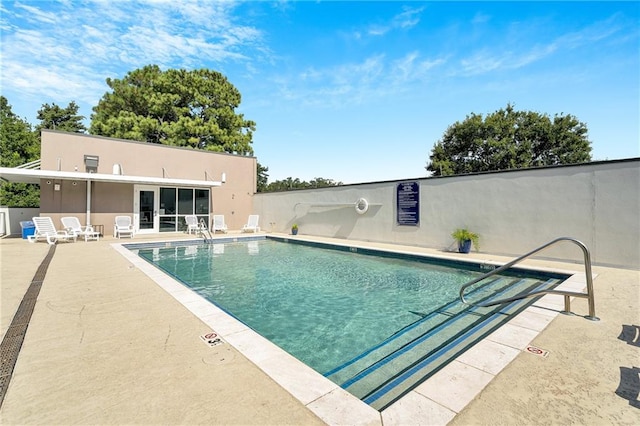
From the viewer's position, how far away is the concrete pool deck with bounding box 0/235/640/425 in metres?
1.88

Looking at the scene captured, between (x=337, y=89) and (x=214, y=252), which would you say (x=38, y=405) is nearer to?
(x=214, y=252)

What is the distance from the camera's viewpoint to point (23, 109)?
29828 mm

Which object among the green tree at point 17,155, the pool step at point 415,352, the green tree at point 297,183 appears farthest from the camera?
the green tree at point 297,183

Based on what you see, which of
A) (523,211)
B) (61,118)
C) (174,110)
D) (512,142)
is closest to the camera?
(523,211)

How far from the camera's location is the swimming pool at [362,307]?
3119 millimetres

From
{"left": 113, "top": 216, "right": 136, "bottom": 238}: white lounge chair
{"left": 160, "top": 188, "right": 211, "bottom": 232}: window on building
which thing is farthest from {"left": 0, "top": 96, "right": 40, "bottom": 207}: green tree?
{"left": 113, "top": 216, "right": 136, "bottom": 238}: white lounge chair

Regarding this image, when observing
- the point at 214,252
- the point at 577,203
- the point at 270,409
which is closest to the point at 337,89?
the point at 214,252

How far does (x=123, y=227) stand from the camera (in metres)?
13.0

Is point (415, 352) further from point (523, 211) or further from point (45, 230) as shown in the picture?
point (45, 230)

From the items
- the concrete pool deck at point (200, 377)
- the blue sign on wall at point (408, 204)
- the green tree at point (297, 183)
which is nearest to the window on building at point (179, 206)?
the blue sign on wall at point (408, 204)

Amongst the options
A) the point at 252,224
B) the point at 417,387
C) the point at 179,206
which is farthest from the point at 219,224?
the point at 417,387

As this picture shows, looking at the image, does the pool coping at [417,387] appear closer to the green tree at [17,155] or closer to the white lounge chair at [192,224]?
the white lounge chair at [192,224]

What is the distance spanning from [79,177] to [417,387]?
1429 cm

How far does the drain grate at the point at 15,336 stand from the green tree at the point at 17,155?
25819 mm
